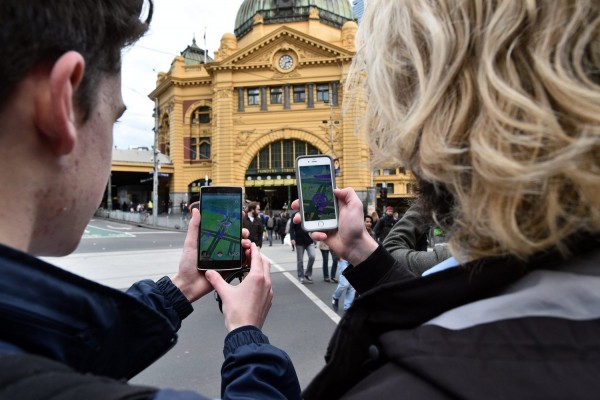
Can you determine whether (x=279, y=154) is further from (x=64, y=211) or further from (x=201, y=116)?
(x=64, y=211)

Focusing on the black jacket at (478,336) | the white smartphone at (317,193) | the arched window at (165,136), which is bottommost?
the black jacket at (478,336)

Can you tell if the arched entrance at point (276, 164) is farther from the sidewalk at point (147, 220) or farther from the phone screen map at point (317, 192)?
the phone screen map at point (317, 192)

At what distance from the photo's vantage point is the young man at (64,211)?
0.71 m

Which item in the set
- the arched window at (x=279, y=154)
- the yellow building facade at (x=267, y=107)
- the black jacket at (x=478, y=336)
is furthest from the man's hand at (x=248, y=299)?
the arched window at (x=279, y=154)

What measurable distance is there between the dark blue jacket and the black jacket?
33 centimetres

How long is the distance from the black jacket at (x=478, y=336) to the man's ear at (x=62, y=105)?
719 mm

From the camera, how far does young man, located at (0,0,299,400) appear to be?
2.35 feet

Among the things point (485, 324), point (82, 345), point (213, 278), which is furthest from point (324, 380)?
point (213, 278)

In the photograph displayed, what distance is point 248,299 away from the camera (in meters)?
1.48

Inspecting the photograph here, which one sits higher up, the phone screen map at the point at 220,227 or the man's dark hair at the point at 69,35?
the man's dark hair at the point at 69,35

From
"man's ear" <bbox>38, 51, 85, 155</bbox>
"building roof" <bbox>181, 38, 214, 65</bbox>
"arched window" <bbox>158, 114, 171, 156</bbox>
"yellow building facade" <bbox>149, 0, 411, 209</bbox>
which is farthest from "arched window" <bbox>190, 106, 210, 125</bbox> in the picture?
"man's ear" <bbox>38, 51, 85, 155</bbox>

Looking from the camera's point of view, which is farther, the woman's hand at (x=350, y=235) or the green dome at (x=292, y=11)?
the green dome at (x=292, y=11)

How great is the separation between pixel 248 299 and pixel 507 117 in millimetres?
1056

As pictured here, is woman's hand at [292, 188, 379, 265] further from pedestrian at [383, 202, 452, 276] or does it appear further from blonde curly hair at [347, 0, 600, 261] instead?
pedestrian at [383, 202, 452, 276]
